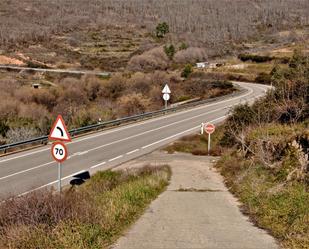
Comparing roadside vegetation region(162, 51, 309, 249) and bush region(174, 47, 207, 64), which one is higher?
bush region(174, 47, 207, 64)

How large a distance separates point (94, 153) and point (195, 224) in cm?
1536

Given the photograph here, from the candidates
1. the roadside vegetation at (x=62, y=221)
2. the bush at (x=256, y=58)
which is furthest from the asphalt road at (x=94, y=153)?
the bush at (x=256, y=58)

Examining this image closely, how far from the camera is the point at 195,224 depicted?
8.50 meters

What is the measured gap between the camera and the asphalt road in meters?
17.1

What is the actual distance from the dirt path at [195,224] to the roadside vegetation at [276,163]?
366 millimetres

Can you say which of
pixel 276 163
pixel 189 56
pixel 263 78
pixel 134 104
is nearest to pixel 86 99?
pixel 134 104

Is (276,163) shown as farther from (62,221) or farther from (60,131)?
(62,221)

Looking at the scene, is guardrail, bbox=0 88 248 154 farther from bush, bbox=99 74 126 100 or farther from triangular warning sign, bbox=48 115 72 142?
bush, bbox=99 74 126 100

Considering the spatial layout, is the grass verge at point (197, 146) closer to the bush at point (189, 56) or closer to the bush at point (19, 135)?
the bush at point (19, 135)

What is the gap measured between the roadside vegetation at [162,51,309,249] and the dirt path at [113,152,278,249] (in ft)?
1.20

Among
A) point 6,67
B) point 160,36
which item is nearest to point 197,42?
point 160,36

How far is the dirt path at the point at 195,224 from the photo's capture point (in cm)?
728

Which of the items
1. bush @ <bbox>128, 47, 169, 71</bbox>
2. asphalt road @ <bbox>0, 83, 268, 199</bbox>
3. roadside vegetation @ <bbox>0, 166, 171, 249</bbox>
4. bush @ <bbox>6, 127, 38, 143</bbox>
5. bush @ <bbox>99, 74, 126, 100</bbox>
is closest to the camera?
roadside vegetation @ <bbox>0, 166, 171, 249</bbox>

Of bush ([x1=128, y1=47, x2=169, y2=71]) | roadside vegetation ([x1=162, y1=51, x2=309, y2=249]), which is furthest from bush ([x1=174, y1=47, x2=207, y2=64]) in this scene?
roadside vegetation ([x1=162, y1=51, x2=309, y2=249])
